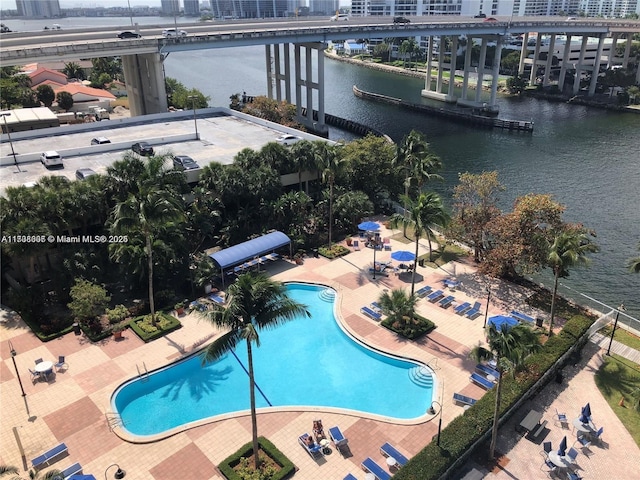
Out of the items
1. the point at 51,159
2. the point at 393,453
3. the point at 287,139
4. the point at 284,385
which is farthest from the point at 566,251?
the point at 51,159

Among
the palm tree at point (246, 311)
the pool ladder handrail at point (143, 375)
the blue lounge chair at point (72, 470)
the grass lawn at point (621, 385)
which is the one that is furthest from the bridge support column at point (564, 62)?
Answer: the blue lounge chair at point (72, 470)

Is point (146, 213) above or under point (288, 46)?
under

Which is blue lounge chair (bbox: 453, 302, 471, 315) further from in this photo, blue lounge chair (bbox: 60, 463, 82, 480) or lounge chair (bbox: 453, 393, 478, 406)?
blue lounge chair (bbox: 60, 463, 82, 480)

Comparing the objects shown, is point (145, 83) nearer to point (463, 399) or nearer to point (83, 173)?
point (83, 173)

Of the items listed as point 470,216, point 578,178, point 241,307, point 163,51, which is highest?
point 163,51

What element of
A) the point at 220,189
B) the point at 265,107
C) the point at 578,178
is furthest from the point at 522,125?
the point at 220,189

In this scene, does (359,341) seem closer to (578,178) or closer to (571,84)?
(578,178)
